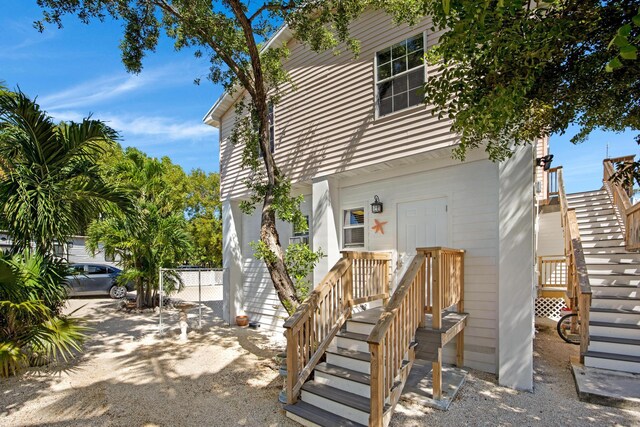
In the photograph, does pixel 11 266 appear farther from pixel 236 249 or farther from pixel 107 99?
pixel 107 99

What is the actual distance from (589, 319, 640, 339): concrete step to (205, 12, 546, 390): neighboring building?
1199 mm

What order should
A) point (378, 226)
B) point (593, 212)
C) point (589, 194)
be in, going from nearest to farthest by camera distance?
1. point (378, 226)
2. point (593, 212)
3. point (589, 194)

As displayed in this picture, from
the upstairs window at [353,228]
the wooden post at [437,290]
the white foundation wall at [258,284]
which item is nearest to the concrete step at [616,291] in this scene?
the wooden post at [437,290]

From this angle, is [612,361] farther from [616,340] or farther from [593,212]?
[593,212]

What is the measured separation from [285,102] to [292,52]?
1163 millimetres

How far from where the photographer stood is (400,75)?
232 inches

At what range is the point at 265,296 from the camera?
8773 millimetres

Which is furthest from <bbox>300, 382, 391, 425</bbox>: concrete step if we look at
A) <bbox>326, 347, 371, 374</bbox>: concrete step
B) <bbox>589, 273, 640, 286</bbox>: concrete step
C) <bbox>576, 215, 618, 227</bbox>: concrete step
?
<bbox>576, 215, 618, 227</bbox>: concrete step

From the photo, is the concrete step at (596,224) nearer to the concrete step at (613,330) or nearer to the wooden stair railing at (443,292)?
the concrete step at (613,330)

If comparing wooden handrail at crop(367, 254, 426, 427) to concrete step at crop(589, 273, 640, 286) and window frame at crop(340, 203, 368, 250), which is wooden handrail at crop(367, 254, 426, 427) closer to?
window frame at crop(340, 203, 368, 250)

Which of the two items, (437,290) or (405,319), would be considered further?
(437,290)

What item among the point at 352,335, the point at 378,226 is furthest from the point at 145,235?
the point at 352,335

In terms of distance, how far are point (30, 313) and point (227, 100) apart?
6655mm

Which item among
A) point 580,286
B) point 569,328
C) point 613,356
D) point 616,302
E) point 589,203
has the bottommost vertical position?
point 569,328
